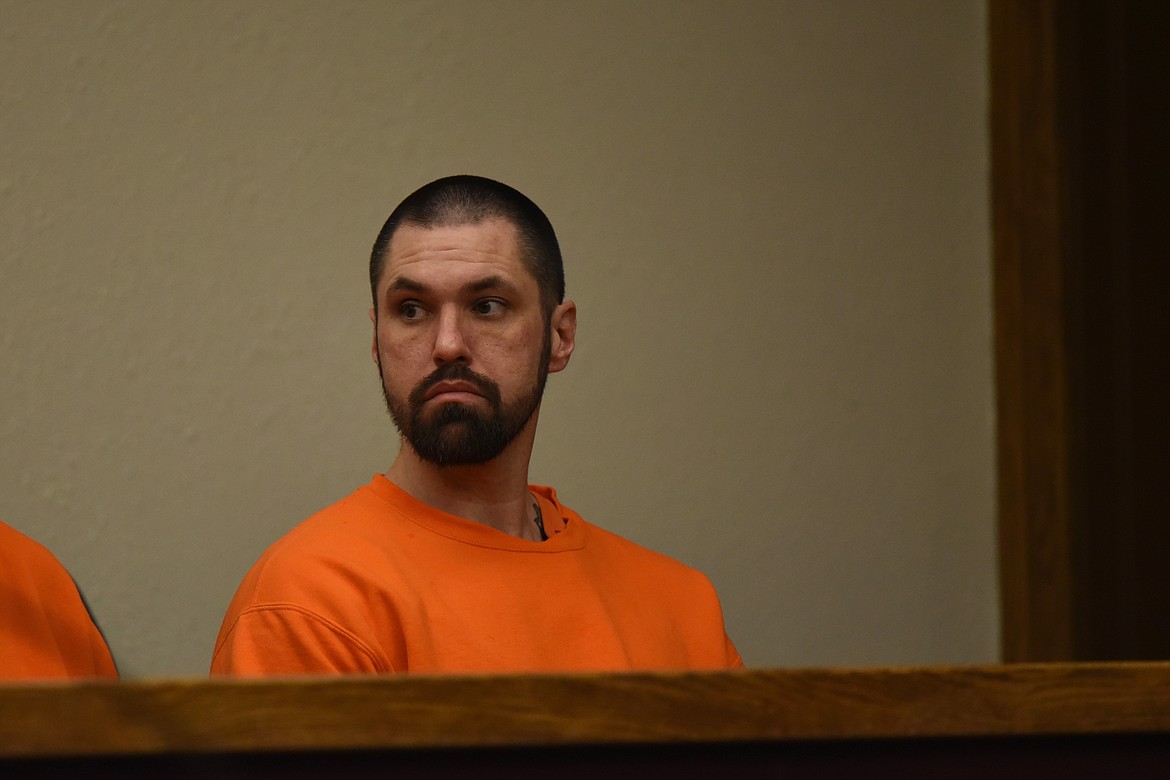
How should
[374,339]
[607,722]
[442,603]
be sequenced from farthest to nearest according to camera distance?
[374,339]
[442,603]
[607,722]

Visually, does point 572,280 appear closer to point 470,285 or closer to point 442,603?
point 470,285

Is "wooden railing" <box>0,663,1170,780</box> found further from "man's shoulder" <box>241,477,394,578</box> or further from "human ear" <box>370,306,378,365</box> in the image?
"human ear" <box>370,306,378,365</box>

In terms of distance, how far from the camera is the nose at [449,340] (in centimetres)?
98

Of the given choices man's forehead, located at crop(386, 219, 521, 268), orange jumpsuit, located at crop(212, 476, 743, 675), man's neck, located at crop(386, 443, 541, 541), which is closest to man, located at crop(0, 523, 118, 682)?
orange jumpsuit, located at crop(212, 476, 743, 675)

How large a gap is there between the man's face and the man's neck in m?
0.02

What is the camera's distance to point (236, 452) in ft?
3.57

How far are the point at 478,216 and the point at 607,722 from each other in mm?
596

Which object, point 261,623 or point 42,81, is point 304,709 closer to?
point 261,623

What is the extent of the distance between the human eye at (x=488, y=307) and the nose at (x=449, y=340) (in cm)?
2

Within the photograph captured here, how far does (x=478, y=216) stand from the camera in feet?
3.41

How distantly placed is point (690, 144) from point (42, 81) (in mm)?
640

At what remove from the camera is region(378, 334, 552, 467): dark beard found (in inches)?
39.2

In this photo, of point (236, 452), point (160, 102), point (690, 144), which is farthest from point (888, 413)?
point (160, 102)

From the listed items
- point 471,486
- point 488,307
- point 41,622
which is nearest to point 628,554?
point 471,486
